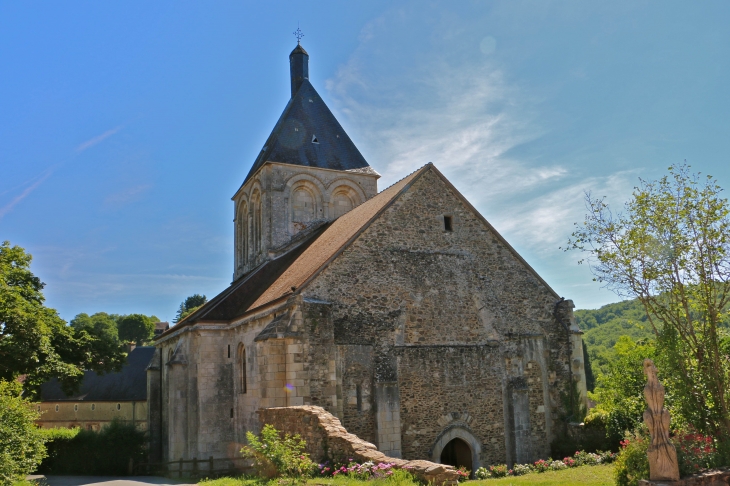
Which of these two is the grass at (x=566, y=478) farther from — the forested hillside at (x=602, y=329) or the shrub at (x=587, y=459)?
the forested hillside at (x=602, y=329)

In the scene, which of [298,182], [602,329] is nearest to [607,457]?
[298,182]

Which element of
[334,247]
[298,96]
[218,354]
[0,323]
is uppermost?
[298,96]

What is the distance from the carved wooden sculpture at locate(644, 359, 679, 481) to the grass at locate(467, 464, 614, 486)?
1982mm

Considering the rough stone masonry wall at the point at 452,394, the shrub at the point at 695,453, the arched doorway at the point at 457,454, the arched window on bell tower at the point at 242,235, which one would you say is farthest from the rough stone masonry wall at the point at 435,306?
the arched window on bell tower at the point at 242,235

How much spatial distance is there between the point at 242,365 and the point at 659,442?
12.2m

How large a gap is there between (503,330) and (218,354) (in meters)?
8.95

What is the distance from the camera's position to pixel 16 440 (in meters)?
13.5

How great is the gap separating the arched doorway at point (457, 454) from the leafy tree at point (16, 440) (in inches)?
410

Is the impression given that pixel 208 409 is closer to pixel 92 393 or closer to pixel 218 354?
pixel 218 354

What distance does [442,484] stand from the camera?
30.7 feet

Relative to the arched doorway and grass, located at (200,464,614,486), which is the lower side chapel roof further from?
the arched doorway

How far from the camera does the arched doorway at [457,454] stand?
16384mm

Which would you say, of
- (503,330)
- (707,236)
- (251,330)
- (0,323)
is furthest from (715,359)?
(0,323)

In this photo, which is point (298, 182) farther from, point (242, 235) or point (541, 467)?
point (541, 467)
